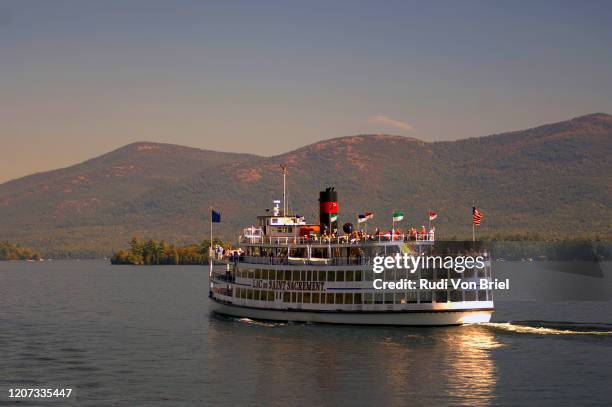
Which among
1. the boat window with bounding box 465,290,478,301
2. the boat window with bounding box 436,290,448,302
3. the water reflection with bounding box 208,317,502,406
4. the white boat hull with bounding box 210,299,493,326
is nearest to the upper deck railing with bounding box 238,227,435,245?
the boat window with bounding box 436,290,448,302

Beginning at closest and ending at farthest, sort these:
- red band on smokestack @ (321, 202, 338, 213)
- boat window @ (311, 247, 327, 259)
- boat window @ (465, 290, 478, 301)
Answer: boat window @ (465, 290, 478, 301) → boat window @ (311, 247, 327, 259) → red band on smokestack @ (321, 202, 338, 213)

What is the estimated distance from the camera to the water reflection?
47062 mm

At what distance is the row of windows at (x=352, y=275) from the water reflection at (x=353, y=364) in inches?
135

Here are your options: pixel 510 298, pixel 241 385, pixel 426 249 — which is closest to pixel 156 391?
pixel 241 385

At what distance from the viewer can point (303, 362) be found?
5566 centimetres

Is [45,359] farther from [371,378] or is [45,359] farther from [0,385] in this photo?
[371,378]

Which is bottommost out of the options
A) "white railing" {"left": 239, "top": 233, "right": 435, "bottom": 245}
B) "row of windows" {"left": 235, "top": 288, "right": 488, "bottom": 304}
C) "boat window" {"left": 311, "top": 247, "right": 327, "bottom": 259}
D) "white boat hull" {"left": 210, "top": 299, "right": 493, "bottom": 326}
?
"white boat hull" {"left": 210, "top": 299, "right": 493, "bottom": 326}

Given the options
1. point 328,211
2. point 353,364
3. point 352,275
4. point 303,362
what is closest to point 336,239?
point 352,275

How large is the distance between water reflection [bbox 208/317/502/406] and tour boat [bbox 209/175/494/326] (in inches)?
44.7

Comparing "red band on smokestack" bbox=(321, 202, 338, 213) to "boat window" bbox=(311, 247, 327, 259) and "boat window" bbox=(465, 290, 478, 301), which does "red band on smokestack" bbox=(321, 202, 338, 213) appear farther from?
"boat window" bbox=(465, 290, 478, 301)

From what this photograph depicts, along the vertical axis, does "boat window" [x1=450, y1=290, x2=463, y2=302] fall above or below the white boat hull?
above

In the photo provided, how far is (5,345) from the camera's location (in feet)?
207

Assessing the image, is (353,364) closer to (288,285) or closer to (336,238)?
(288,285)

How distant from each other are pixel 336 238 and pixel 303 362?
56.5ft
